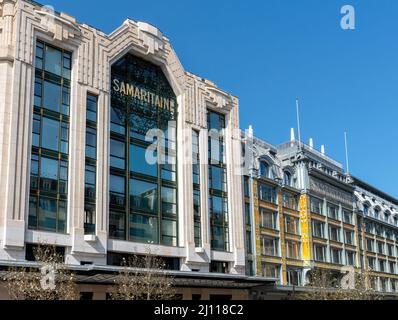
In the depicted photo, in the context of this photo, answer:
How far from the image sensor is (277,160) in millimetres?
67500

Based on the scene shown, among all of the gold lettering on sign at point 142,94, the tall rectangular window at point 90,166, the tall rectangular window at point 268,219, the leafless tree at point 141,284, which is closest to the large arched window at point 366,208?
the tall rectangular window at point 268,219

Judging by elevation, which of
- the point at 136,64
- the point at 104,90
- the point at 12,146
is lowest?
the point at 12,146

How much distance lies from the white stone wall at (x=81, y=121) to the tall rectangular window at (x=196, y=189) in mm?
472

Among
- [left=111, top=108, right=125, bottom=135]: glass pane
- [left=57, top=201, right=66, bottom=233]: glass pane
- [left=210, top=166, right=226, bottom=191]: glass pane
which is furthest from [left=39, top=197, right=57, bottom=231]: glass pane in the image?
[left=210, top=166, right=226, bottom=191]: glass pane

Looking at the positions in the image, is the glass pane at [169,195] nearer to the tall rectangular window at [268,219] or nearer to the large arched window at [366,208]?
the tall rectangular window at [268,219]

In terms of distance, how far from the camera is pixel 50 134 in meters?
40.8

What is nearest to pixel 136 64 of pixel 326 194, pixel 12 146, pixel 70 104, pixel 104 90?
pixel 104 90

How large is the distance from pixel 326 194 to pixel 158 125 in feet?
108

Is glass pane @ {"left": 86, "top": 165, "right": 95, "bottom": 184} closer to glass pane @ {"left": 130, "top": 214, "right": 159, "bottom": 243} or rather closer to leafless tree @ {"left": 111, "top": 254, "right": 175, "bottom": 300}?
glass pane @ {"left": 130, "top": 214, "right": 159, "bottom": 243}

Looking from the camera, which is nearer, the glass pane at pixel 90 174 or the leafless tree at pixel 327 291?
the glass pane at pixel 90 174

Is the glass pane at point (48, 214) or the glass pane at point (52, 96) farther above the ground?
the glass pane at point (52, 96)

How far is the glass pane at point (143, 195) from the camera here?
45.8 meters
